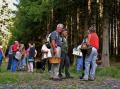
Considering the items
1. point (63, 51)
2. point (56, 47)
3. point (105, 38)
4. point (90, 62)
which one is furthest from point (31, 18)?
point (56, 47)

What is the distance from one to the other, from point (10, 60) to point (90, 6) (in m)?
9.22

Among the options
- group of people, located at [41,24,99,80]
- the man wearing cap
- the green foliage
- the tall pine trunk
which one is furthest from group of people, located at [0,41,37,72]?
the green foliage

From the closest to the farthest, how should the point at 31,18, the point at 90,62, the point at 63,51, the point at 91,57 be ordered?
the point at 91,57 < the point at 90,62 < the point at 63,51 < the point at 31,18

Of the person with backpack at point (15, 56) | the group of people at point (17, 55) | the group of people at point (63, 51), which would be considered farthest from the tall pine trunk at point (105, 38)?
the group of people at point (63, 51)

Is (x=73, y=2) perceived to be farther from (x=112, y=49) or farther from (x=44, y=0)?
(x=112, y=49)

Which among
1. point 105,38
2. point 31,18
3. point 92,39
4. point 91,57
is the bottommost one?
point 91,57

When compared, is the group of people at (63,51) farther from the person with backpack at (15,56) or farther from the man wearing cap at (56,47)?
the person with backpack at (15,56)

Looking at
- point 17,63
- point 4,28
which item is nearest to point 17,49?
point 17,63

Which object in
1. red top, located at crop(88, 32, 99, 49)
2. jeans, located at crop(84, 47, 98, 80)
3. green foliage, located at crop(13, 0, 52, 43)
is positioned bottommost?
jeans, located at crop(84, 47, 98, 80)

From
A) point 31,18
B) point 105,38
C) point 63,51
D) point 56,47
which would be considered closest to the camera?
point 56,47

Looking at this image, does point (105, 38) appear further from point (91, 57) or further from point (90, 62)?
point (91, 57)

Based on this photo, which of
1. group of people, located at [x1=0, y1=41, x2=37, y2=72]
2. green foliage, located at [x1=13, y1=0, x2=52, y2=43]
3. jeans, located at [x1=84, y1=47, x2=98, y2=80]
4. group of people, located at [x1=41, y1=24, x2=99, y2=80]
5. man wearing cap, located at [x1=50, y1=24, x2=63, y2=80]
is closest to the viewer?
man wearing cap, located at [x1=50, y1=24, x2=63, y2=80]

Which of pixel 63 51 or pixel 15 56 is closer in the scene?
pixel 63 51

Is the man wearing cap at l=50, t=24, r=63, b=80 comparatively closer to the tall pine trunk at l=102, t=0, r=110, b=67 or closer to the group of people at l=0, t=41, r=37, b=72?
the group of people at l=0, t=41, r=37, b=72
